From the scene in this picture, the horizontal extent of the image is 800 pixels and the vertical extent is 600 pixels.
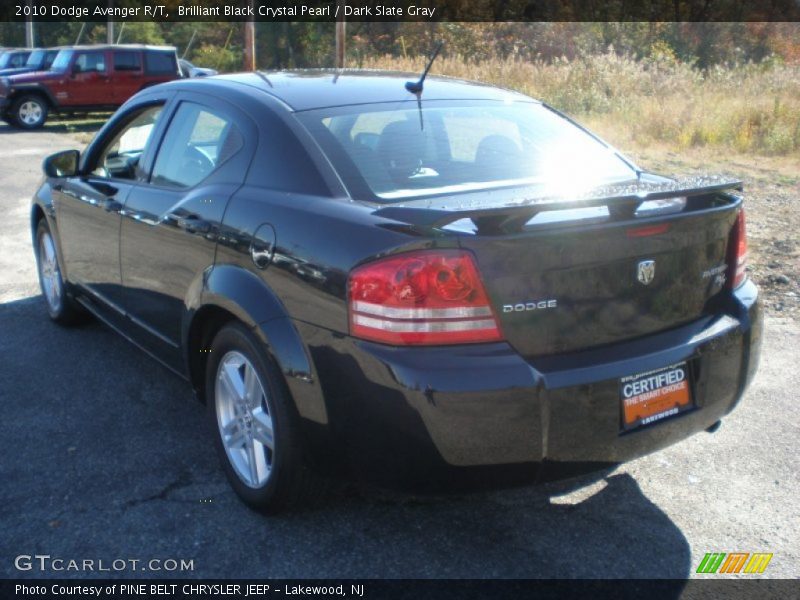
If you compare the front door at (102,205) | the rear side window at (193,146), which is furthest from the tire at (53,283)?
the rear side window at (193,146)

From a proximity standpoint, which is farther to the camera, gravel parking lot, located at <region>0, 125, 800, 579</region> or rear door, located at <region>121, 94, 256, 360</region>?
rear door, located at <region>121, 94, 256, 360</region>

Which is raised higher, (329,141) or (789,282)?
(329,141)

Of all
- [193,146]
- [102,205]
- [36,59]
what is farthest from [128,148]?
[36,59]

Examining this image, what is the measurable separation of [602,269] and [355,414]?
92 cm

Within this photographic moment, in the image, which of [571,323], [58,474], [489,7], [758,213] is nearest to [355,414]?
[571,323]

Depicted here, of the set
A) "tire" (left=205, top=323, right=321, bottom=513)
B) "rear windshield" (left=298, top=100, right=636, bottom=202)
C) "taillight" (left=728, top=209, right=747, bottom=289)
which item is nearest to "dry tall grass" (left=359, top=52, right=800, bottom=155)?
"rear windshield" (left=298, top=100, right=636, bottom=202)

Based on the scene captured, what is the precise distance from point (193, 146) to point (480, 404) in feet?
6.83

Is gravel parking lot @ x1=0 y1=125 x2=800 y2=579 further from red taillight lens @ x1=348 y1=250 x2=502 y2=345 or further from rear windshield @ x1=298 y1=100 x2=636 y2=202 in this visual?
rear windshield @ x1=298 y1=100 x2=636 y2=202

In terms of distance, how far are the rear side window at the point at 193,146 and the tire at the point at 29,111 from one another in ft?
60.1

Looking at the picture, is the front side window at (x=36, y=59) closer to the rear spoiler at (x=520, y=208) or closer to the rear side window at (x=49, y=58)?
the rear side window at (x=49, y=58)

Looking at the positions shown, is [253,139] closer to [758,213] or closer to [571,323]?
[571,323]

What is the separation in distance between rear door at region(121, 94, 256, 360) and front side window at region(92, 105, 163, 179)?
0.29 metres

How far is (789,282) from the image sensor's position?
669 centimetres

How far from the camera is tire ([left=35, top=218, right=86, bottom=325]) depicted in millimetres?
5582
